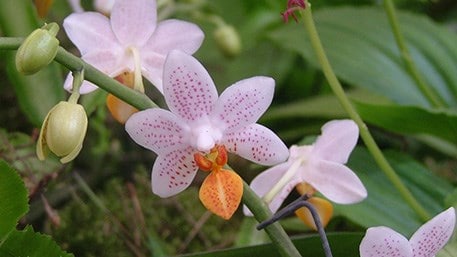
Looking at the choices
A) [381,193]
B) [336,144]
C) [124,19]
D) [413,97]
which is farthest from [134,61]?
[413,97]

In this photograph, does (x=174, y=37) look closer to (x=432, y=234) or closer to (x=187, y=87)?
(x=187, y=87)

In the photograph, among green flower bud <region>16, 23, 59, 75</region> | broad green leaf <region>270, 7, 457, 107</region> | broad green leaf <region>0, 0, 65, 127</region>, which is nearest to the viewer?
green flower bud <region>16, 23, 59, 75</region>

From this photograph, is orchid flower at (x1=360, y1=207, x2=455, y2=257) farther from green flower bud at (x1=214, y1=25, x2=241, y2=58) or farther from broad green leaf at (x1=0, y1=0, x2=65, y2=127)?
green flower bud at (x1=214, y1=25, x2=241, y2=58)

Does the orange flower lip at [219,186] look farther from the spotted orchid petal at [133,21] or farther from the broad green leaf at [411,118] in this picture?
the broad green leaf at [411,118]

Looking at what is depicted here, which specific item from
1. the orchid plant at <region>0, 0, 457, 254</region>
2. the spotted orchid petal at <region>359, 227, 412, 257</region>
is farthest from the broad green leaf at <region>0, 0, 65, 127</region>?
the spotted orchid petal at <region>359, 227, 412, 257</region>

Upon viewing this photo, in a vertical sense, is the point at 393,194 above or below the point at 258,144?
Result: below

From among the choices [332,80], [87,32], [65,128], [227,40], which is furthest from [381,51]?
[65,128]
